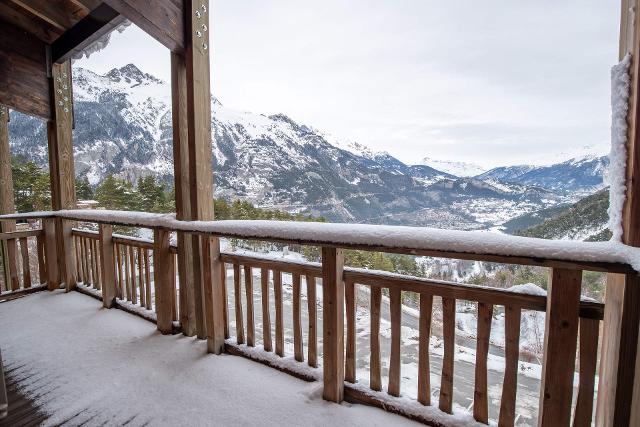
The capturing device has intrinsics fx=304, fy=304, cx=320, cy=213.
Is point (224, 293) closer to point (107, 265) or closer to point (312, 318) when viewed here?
point (312, 318)

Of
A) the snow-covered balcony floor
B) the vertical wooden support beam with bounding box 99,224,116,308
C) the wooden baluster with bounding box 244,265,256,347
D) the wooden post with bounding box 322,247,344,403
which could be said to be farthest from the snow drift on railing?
the vertical wooden support beam with bounding box 99,224,116,308

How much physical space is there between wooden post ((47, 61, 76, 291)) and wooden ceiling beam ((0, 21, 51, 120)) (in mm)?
103

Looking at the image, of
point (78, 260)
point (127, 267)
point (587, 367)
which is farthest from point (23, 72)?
point (587, 367)

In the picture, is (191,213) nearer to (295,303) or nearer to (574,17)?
(295,303)

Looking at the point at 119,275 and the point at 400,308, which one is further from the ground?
the point at 400,308

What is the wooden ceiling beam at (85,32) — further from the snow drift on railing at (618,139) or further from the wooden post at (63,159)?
the snow drift on railing at (618,139)

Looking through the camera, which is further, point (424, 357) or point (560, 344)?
point (424, 357)

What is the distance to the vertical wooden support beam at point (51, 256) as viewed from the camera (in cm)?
406

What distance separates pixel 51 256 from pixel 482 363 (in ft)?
16.9

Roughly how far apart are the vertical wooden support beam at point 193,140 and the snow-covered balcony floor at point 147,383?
1.60ft

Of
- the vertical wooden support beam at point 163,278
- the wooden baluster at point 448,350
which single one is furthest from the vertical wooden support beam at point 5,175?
the wooden baluster at point 448,350

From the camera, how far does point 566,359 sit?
1264 millimetres

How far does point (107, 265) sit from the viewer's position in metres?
3.44

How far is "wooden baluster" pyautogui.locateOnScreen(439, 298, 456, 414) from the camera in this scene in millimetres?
1623
